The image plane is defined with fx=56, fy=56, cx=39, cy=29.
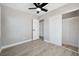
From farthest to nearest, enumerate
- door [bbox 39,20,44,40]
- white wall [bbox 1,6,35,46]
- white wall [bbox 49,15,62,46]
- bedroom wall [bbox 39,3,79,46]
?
door [bbox 39,20,44,40]
white wall [bbox 49,15,62,46]
white wall [bbox 1,6,35,46]
bedroom wall [bbox 39,3,79,46]

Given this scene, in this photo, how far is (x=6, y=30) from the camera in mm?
3189

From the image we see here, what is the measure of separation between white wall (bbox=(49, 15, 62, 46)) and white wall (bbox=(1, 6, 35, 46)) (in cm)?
183

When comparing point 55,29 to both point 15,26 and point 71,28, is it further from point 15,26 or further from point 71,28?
point 15,26

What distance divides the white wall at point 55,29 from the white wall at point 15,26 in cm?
183

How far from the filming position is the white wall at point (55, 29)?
11.5 feet

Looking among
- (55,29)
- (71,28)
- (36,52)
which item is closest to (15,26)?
(36,52)

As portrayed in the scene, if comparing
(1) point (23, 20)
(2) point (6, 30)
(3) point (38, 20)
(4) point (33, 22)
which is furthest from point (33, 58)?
(3) point (38, 20)

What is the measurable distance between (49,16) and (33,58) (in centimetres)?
395

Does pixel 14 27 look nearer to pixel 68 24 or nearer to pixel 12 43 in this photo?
pixel 12 43

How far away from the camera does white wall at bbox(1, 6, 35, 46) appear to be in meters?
3.14

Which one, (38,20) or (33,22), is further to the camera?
(38,20)

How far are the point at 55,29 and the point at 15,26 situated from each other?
2.71 m

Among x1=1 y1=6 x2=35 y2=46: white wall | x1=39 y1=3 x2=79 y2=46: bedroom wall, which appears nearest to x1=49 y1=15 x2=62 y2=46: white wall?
x1=39 y1=3 x2=79 y2=46: bedroom wall

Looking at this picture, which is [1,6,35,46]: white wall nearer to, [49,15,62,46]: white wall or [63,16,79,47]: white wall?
[49,15,62,46]: white wall
